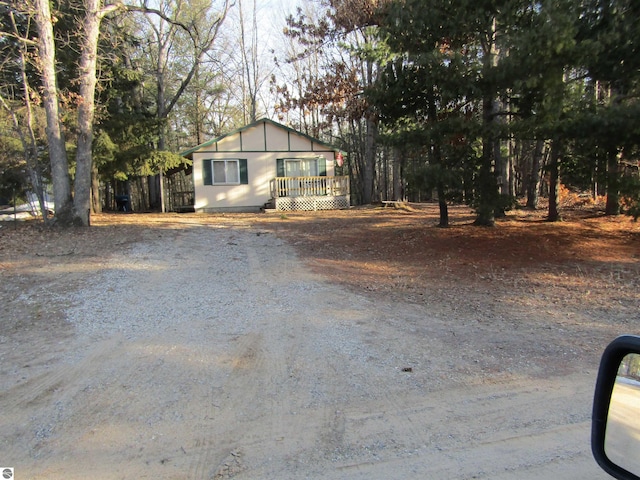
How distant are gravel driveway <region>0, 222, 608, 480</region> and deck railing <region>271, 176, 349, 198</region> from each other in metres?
15.7

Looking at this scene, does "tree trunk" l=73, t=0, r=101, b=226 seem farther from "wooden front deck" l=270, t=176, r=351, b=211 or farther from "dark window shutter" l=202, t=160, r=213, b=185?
"wooden front deck" l=270, t=176, r=351, b=211

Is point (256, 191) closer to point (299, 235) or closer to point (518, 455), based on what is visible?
point (299, 235)

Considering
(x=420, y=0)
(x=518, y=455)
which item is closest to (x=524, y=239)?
(x=420, y=0)

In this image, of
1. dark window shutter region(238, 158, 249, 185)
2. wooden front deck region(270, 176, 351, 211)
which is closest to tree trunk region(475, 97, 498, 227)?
wooden front deck region(270, 176, 351, 211)

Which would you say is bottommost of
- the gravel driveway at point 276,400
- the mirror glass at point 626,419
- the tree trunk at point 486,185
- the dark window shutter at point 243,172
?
the gravel driveway at point 276,400

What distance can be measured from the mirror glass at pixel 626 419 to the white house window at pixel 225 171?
21.9m

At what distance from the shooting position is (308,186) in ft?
73.7

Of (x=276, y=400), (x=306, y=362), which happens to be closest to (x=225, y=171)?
(x=306, y=362)

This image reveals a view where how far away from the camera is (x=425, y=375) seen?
4.22m

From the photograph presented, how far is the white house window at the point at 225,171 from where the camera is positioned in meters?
22.3

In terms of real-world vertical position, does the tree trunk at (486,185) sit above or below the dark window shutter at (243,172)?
below

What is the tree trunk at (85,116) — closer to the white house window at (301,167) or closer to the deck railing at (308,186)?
the deck railing at (308,186)

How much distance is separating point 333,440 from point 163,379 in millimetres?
1852

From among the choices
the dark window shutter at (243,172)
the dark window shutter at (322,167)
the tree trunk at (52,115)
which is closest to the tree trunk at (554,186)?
the dark window shutter at (322,167)
